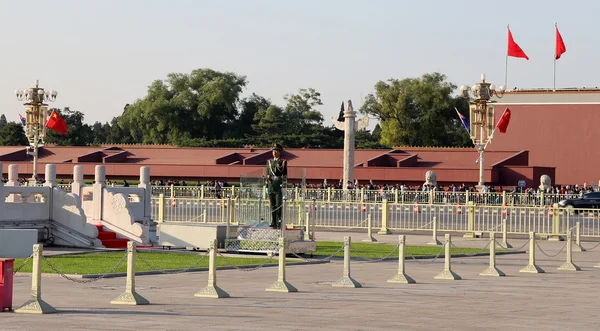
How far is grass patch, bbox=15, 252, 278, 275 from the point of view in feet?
54.4

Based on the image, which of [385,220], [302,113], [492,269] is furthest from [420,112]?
[492,269]

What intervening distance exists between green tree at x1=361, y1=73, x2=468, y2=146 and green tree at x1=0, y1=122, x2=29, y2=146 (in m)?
28.6

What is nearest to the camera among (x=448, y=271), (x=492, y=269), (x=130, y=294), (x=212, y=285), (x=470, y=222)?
(x=130, y=294)

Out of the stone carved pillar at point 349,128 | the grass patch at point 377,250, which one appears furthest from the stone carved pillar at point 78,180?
the stone carved pillar at point 349,128

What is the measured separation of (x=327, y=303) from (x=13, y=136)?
2890 inches

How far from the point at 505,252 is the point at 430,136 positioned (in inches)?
2290

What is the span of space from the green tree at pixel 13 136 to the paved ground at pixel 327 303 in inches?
2668

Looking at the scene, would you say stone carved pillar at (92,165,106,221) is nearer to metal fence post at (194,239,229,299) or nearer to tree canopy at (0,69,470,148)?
metal fence post at (194,239,229,299)

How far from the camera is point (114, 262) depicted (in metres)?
18.2

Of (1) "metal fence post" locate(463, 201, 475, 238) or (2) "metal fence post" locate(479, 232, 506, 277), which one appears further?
(1) "metal fence post" locate(463, 201, 475, 238)

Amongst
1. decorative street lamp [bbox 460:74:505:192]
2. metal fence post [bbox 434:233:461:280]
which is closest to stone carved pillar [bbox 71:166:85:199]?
metal fence post [bbox 434:233:461:280]

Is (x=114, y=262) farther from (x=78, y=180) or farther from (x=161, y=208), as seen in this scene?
(x=161, y=208)

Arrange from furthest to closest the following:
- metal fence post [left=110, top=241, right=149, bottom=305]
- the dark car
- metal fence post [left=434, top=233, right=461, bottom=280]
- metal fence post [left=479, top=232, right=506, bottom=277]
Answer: the dark car, metal fence post [left=479, top=232, right=506, bottom=277], metal fence post [left=434, top=233, right=461, bottom=280], metal fence post [left=110, top=241, right=149, bottom=305]

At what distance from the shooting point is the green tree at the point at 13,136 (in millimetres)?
81713
